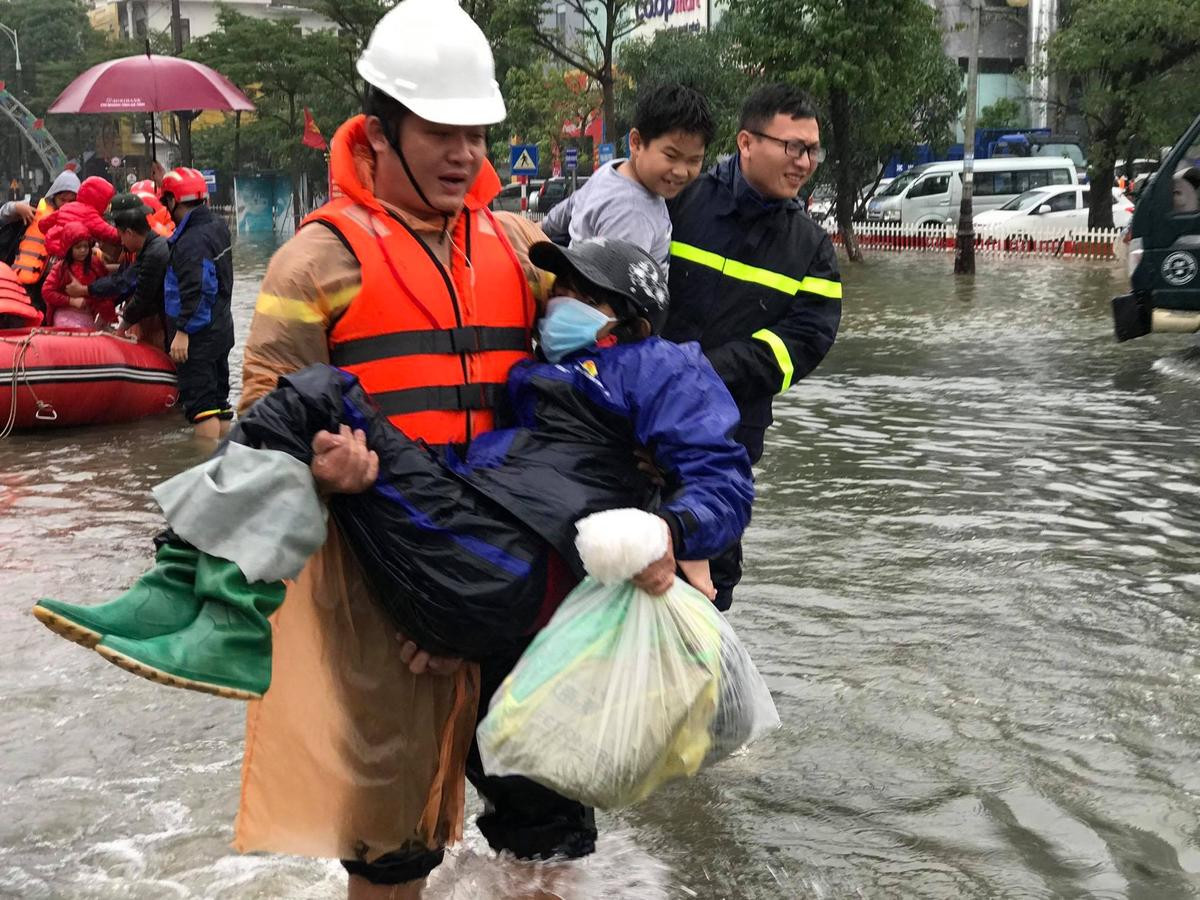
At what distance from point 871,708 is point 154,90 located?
13.3m

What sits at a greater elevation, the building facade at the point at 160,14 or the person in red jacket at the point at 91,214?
the building facade at the point at 160,14

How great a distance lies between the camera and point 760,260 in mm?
4016

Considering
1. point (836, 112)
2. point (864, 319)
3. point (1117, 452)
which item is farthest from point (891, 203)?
point (1117, 452)

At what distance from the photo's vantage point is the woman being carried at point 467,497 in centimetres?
250

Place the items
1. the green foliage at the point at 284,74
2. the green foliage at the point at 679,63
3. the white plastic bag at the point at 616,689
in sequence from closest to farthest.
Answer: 1. the white plastic bag at the point at 616,689
2. the green foliage at the point at 679,63
3. the green foliage at the point at 284,74

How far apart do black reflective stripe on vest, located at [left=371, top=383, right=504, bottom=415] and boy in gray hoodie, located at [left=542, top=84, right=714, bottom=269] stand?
1.00m

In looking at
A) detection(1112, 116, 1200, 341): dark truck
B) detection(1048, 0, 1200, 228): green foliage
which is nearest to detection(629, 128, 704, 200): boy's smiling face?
detection(1112, 116, 1200, 341): dark truck

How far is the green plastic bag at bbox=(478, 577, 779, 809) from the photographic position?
8.59ft

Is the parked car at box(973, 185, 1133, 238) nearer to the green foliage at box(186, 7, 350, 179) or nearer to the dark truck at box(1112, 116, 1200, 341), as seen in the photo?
the dark truck at box(1112, 116, 1200, 341)

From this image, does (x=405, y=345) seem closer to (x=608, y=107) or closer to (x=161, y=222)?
(x=161, y=222)

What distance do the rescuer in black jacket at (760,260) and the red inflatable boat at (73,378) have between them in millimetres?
7336

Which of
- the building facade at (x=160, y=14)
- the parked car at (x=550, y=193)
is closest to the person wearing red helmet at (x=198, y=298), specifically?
the parked car at (x=550, y=193)

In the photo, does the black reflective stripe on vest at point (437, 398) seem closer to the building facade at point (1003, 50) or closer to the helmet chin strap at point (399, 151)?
the helmet chin strap at point (399, 151)

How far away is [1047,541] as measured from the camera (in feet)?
22.1
